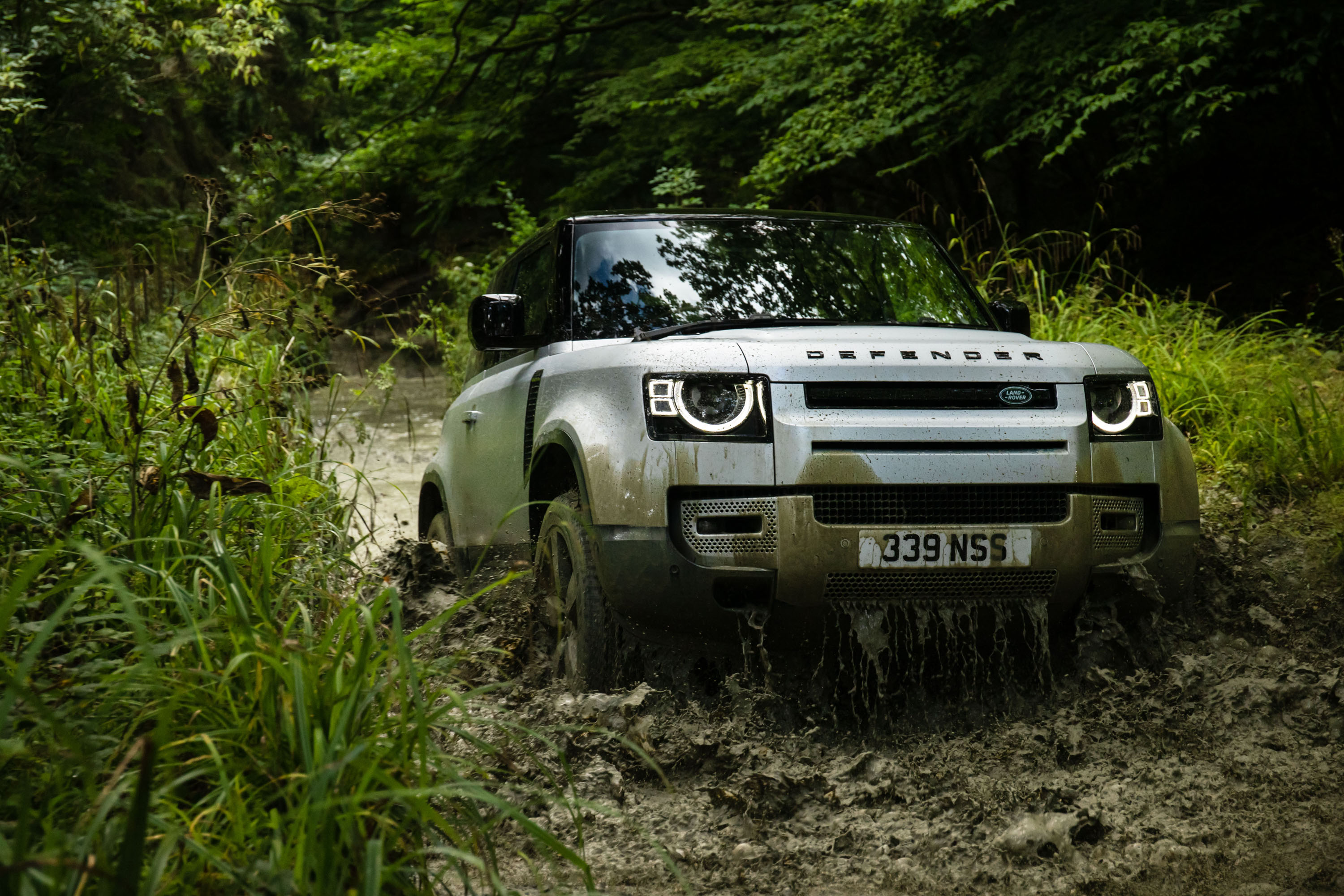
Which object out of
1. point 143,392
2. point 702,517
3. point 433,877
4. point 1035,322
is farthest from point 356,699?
point 1035,322

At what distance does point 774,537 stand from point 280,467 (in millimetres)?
2506

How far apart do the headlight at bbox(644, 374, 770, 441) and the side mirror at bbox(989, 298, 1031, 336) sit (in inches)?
71.7

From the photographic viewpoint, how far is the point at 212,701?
8.08 ft

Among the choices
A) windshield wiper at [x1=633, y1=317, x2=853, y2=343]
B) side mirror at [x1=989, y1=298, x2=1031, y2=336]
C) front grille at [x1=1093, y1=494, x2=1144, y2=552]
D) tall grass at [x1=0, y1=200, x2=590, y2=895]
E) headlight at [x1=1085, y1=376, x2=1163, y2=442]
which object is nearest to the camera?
tall grass at [x1=0, y1=200, x2=590, y2=895]

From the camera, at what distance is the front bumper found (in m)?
3.32

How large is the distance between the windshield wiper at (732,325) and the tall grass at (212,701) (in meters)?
1.13

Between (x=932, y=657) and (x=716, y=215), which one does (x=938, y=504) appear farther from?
(x=716, y=215)

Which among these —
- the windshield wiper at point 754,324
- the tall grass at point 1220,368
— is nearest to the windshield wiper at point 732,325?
the windshield wiper at point 754,324

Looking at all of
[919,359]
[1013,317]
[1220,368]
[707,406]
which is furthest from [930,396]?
[1220,368]

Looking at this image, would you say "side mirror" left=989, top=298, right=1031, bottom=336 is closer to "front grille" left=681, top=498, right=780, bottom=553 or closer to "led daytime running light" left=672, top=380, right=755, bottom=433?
"led daytime running light" left=672, top=380, right=755, bottom=433

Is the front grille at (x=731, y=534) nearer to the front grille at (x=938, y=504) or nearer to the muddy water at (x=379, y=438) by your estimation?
the front grille at (x=938, y=504)

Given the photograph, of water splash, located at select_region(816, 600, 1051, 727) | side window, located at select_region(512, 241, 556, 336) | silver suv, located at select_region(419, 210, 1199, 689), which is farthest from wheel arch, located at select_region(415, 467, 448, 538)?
water splash, located at select_region(816, 600, 1051, 727)

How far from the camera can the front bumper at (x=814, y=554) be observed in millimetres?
3316

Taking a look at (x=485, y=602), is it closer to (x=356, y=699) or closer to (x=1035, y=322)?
(x=356, y=699)
